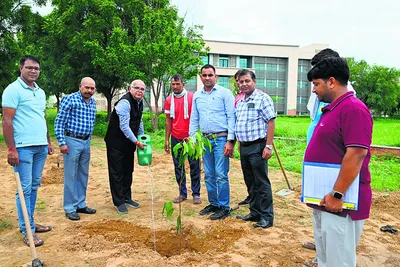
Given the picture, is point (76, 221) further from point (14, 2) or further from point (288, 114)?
point (288, 114)

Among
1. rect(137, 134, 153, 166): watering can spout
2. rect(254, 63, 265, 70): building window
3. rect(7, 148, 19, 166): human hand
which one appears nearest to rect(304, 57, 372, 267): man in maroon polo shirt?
rect(137, 134, 153, 166): watering can spout

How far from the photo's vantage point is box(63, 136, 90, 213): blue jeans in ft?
14.2

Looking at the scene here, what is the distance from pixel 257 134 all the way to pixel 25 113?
8.82 feet

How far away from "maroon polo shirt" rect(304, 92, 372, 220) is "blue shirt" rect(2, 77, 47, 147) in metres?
2.93

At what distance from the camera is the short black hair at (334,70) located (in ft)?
6.77

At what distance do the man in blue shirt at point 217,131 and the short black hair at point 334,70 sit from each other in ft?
7.43

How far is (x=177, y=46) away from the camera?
14867 mm

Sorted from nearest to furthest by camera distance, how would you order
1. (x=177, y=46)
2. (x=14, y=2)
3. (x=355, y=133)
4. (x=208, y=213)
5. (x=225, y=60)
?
(x=355, y=133) → (x=208, y=213) → (x=14, y=2) → (x=177, y=46) → (x=225, y=60)

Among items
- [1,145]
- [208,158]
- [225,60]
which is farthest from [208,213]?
[225,60]

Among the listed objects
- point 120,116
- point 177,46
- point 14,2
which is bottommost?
point 120,116

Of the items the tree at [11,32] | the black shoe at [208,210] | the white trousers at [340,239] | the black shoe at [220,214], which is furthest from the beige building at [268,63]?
the white trousers at [340,239]

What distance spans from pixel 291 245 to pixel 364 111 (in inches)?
86.3

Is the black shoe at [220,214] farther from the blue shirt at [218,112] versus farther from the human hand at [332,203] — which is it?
the human hand at [332,203]

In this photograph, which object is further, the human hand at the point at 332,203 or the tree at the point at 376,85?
the tree at the point at 376,85
